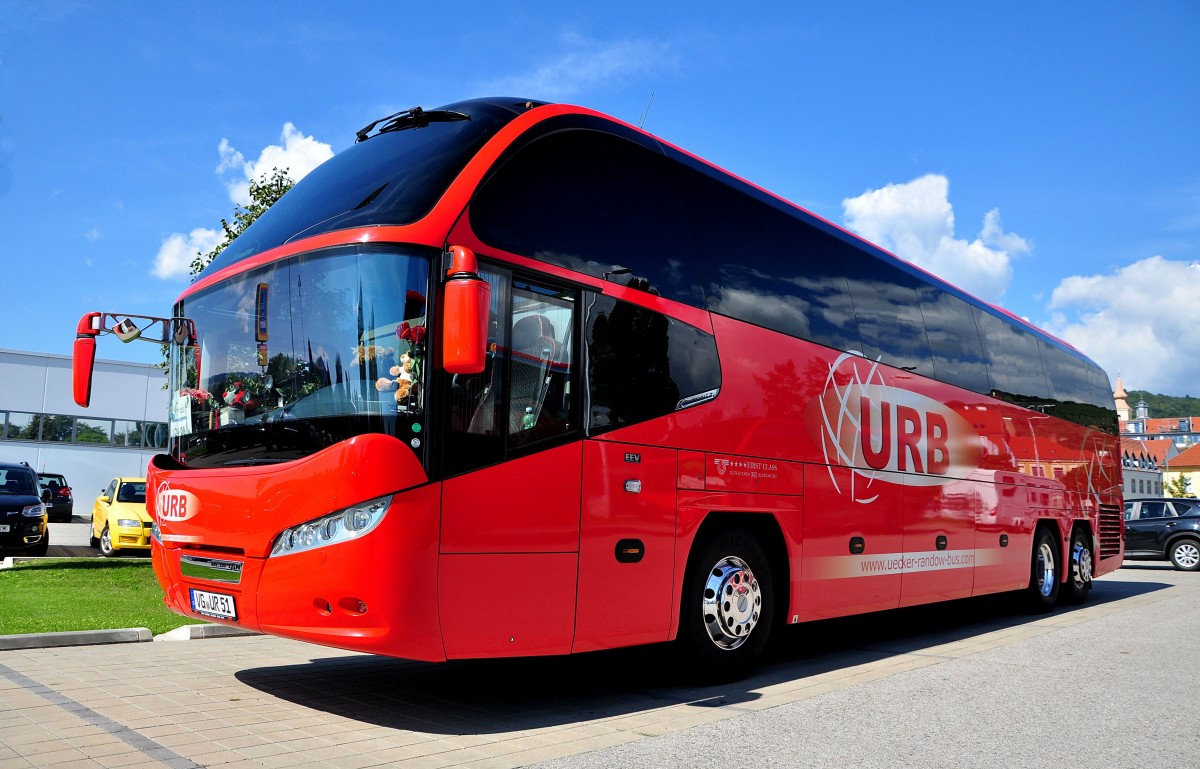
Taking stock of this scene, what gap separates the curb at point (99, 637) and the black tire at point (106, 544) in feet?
37.6

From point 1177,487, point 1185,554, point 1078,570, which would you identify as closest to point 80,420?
point 1078,570

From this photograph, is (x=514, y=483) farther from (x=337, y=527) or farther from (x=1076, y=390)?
(x=1076, y=390)

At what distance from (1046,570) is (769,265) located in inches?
315

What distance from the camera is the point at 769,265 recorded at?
319 inches

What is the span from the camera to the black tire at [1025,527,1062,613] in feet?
42.3

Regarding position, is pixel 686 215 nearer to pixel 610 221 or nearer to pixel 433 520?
pixel 610 221

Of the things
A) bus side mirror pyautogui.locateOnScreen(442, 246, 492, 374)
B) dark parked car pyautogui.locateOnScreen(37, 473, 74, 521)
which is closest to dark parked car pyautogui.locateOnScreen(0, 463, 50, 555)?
bus side mirror pyautogui.locateOnScreen(442, 246, 492, 374)

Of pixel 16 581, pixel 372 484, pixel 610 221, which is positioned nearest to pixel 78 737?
pixel 372 484

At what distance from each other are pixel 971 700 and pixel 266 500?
5026 mm

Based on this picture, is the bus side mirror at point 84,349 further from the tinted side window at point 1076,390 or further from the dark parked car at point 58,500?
the dark parked car at point 58,500

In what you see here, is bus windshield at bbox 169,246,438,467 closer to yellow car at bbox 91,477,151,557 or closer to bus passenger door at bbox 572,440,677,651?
bus passenger door at bbox 572,440,677,651

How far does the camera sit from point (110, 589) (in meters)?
11.7

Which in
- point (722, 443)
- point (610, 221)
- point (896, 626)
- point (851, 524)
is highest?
point (610, 221)

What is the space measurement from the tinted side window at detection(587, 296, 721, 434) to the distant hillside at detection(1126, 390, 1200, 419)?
615 ft
